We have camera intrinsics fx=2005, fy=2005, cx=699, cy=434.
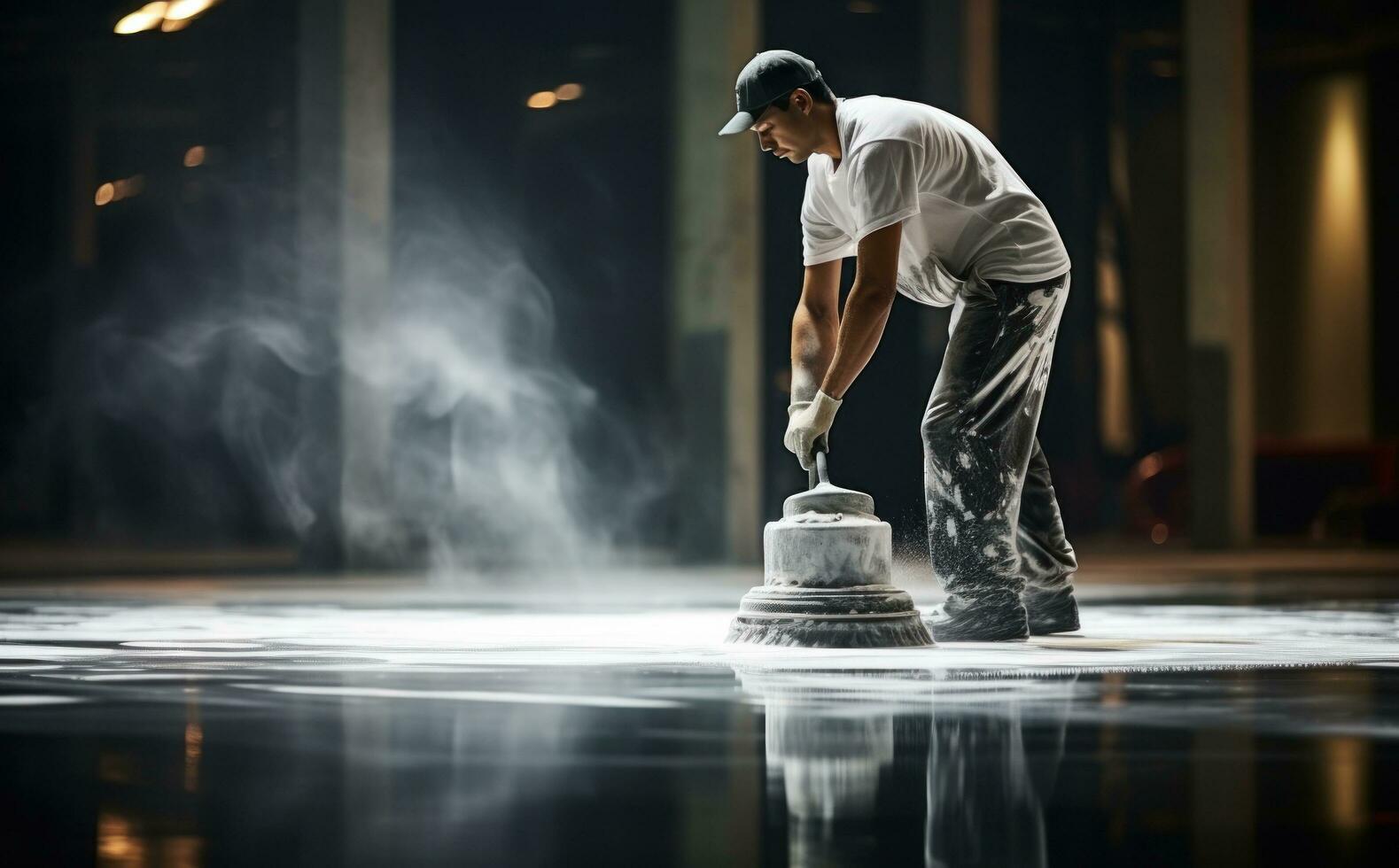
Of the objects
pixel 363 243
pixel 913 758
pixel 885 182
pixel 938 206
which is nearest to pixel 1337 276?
pixel 363 243

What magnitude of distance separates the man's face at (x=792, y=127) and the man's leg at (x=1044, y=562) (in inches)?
44.2

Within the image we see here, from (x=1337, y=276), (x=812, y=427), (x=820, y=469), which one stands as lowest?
(x=820, y=469)

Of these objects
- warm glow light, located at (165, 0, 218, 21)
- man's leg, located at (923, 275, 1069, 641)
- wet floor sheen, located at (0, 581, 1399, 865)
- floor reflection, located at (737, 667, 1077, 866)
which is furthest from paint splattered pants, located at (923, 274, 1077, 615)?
warm glow light, located at (165, 0, 218, 21)

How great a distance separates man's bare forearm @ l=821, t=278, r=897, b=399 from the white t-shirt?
16 cm

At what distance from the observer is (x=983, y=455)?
500cm

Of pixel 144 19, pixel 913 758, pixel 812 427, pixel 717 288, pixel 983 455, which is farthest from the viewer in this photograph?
pixel 144 19

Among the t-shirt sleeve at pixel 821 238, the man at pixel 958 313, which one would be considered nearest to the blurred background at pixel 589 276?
the t-shirt sleeve at pixel 821 238

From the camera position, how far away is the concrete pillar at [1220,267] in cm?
1191

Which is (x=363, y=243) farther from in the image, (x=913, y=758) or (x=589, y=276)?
(x=913, y=758)

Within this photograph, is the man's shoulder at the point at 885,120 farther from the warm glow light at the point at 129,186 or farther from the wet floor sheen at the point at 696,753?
the warm glow light at the point at 129,186

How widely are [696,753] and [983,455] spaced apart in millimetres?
2204

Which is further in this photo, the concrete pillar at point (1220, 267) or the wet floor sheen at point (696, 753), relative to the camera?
the concrete pillar at point (1220, 267)

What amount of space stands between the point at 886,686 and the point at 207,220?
38.8 feet

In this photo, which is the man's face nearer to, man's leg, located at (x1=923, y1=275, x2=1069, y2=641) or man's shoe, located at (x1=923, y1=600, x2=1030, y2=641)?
man's leg, located at (x1=923, y1=275, x2=1069, y2=641)
